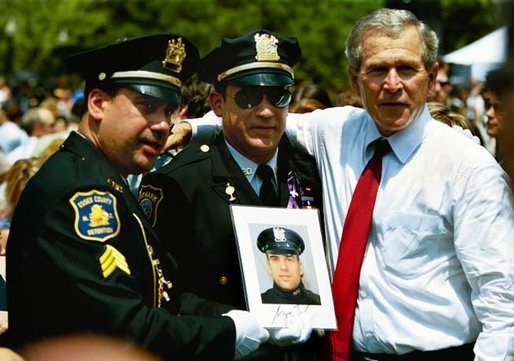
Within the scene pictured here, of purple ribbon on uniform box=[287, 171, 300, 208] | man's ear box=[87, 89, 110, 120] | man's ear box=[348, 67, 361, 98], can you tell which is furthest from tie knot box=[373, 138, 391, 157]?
man's ear box=[87, 89, 110, 120]

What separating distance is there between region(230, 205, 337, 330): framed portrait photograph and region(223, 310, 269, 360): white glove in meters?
0.07

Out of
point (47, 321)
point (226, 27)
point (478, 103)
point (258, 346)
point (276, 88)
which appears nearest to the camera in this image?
point (47, 321)

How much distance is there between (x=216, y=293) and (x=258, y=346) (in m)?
0.40

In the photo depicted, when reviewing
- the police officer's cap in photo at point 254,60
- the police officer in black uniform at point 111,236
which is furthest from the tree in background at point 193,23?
the police officer in black uniform at point 111,236

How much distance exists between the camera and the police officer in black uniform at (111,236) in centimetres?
351

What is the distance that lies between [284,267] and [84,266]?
1011mm

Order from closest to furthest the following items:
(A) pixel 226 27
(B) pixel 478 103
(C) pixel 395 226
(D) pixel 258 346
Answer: (D) pixel 258 346, (C) pixel 395 226, (B) pixel 478 103, (A) pixel 226 27

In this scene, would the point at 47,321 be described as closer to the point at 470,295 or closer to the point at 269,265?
the point at 269,265

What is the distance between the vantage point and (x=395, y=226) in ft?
14.1

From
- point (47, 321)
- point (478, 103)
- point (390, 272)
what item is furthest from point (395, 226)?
point (478, 103)

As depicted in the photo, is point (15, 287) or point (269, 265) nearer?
point (15, 287)

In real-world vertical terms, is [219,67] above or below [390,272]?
above

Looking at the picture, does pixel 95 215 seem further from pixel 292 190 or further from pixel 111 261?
pixel 292 190
